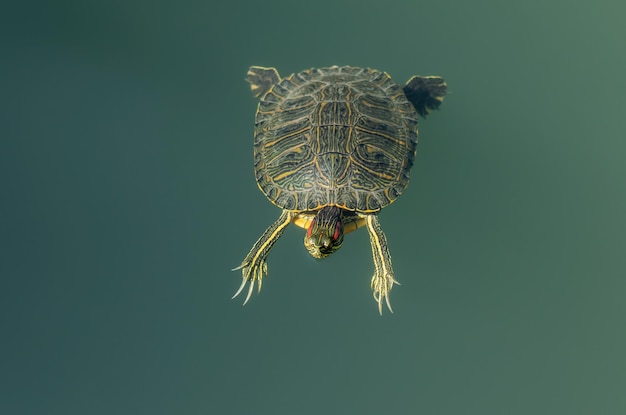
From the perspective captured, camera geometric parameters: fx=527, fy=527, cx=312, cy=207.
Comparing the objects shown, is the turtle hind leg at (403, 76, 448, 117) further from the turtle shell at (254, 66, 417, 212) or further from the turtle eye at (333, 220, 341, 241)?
the turtle eye at (333, 220, 341, 241)

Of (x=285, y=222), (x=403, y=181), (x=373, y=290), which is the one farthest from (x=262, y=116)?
(x=373, y=290)

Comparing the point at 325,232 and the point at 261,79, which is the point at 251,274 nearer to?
the point at 325,232

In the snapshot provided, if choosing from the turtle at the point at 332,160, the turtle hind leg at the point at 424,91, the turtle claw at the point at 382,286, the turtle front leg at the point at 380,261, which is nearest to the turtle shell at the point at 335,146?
the turtle at the point at 332,160

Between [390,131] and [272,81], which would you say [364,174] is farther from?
[272,81]

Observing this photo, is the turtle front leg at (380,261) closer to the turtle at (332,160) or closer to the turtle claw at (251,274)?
the turtle at (332,160)

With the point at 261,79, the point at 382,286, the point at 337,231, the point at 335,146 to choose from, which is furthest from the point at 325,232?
the point at 261,79

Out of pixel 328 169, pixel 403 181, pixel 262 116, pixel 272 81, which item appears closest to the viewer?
pixel 328 169
